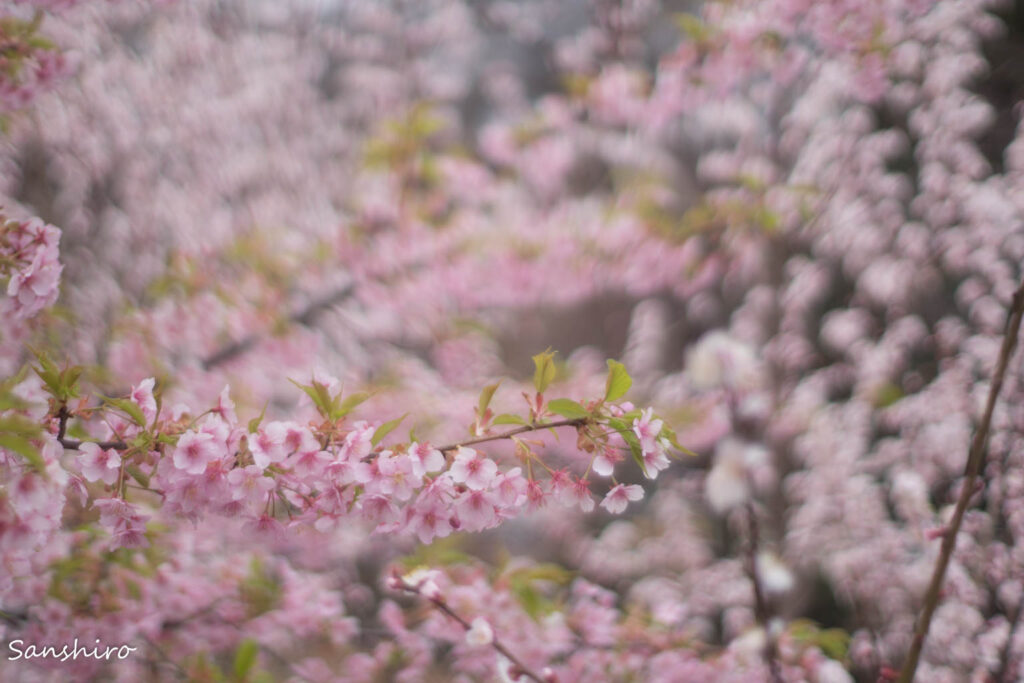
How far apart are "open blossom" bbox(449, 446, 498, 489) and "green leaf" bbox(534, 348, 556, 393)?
15 centimetres

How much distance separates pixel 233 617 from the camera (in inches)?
95.0

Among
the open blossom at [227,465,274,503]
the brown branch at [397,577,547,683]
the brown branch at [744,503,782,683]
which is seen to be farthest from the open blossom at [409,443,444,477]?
the brown branch at [744,503,782,683]

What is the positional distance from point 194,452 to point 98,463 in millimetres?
153

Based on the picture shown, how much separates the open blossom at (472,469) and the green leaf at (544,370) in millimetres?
152

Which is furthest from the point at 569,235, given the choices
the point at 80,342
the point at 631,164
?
the point at 80,342

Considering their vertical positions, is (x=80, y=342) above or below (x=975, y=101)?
below

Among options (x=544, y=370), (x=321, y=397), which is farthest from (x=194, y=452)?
(x=544, y=370)

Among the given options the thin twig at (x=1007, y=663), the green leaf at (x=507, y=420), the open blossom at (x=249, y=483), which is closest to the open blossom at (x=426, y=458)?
the green leaf at (x=507, y=420)

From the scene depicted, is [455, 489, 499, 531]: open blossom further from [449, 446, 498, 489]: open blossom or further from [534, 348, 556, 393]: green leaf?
[534, 348, 556, 393]: green leaf

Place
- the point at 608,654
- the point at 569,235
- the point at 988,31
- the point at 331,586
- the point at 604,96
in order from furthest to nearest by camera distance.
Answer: the point at 604,96
the point at 569,235
the point at 331,586
the point at 988,31
the point at 608,654

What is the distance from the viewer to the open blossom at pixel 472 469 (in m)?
0.98

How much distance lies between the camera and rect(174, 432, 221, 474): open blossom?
3.02 ft

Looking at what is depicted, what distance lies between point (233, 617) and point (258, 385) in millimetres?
1529

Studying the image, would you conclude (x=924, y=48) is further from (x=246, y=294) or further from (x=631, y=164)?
(x=246, y=294)
